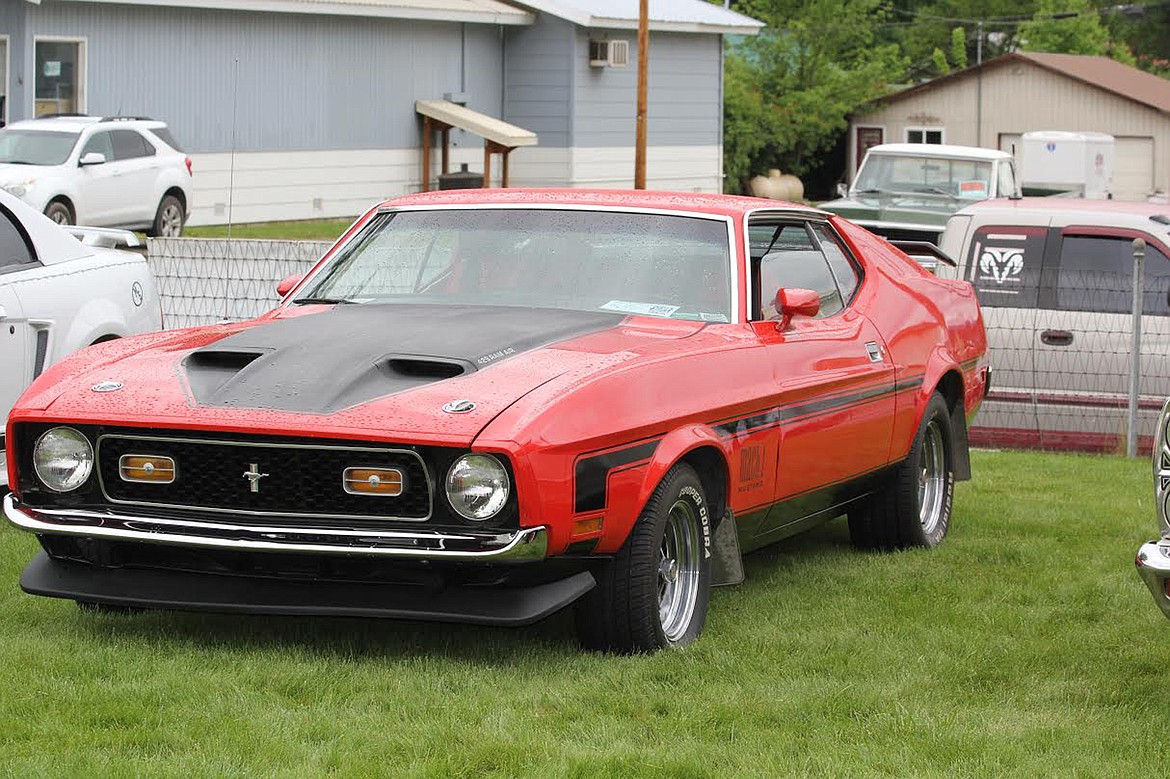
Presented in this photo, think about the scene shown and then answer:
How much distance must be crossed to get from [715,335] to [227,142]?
25.3m

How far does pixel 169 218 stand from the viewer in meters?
24.9

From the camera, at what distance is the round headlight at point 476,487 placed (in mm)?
5551

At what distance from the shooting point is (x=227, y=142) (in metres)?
31.0

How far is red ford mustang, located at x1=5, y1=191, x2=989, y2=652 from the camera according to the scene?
5613mm

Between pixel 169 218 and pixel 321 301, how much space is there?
18.3m

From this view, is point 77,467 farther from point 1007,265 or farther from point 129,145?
point 129,145

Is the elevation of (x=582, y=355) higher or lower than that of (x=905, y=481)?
higher

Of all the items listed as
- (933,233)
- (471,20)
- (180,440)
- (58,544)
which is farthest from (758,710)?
(471,20)

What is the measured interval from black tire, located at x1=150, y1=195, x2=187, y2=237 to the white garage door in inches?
1142

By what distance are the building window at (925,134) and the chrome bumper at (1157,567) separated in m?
47.3

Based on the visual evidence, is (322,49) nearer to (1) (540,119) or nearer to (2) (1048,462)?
(1) (540,119)

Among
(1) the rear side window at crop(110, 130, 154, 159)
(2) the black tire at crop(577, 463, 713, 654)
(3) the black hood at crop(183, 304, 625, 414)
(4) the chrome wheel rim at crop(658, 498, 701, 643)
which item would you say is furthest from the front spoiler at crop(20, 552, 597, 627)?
(1) the rear side window at crop(110, 130, 154, 159)

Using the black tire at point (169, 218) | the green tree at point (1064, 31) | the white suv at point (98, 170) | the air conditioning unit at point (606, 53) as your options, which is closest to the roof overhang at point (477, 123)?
the air conditioning unit at point (606, 53)

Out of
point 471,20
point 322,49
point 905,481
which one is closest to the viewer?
point 905,481
